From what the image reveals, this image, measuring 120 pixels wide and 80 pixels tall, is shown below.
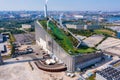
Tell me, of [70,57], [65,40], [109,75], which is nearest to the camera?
[109,75]

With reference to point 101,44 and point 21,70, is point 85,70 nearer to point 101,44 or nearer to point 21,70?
point 21,70

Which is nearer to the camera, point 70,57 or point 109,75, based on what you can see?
point 109,75

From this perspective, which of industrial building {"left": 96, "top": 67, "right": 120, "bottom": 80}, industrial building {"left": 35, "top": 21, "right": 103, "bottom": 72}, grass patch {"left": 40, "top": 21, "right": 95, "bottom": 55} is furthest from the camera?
grass patch {"left": 40, "top": 21, "right": 95, "bottom": 55}

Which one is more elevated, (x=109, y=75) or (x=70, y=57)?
(x=70, y=57)

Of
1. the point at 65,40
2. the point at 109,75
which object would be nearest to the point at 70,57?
the point at 109,75

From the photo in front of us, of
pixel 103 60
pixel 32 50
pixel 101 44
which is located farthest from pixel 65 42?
pixel 101 44

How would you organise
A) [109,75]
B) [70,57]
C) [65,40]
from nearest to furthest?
[109,75]
[70,57]
[65,40]

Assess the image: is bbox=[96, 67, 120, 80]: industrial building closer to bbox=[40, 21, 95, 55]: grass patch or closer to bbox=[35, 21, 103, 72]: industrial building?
bbox=[35, 21, 103, 72]: industrial building

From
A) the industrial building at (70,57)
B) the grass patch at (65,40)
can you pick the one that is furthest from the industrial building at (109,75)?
the grass patch at (65,40)

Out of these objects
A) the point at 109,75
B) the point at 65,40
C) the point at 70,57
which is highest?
the point at 65,40

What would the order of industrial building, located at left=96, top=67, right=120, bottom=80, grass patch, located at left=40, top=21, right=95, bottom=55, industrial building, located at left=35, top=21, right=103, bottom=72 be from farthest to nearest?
grass patch, located at left=40, top=21, right=95, bottom=55 → industrial building, located at left=35, top=21, right=103, bottom=72 → industrial building, located at left=96, top=67, right=120, bottom=80

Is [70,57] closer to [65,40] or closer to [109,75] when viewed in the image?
[109,75]

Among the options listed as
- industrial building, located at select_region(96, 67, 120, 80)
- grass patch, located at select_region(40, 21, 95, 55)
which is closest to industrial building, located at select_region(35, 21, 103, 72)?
grass patch, located at select_region(40, 21, 95, 55)
